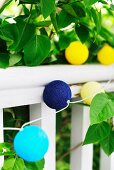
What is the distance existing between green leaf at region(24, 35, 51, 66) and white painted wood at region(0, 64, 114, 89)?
0.01m

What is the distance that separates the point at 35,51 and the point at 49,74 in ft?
0.17

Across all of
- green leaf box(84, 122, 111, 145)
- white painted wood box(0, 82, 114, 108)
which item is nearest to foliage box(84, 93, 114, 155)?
green leaf box(84, 122, 111, 145)

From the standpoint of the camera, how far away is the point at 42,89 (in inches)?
21.3

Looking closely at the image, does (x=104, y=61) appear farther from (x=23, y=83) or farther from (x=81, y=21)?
(x=23, y=83)

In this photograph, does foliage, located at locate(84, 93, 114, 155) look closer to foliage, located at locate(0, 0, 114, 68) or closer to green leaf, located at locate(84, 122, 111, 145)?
green leaf, located at locate(84, 122, 111, 145)

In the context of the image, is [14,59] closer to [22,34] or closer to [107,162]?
[22,34]

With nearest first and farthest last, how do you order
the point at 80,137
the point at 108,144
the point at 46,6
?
the point at 46,6, the point at 108,144, the point at 80,137

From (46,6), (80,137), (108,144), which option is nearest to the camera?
(46,6)

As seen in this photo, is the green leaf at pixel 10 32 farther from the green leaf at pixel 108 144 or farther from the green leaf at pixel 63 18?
the green leaf at pixel 108 144

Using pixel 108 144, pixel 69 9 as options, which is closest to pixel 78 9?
pixel 69 9

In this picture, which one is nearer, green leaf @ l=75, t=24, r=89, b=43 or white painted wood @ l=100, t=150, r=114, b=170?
green leaf @ l=75, t=24, r=89, b=43

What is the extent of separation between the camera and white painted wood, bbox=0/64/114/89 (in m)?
0.50

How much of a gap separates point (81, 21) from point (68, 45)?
58 mm

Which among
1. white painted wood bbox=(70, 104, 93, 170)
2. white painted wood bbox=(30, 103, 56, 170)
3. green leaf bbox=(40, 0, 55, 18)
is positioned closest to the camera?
green leaf bbox=(40, 0, 55, 18)
